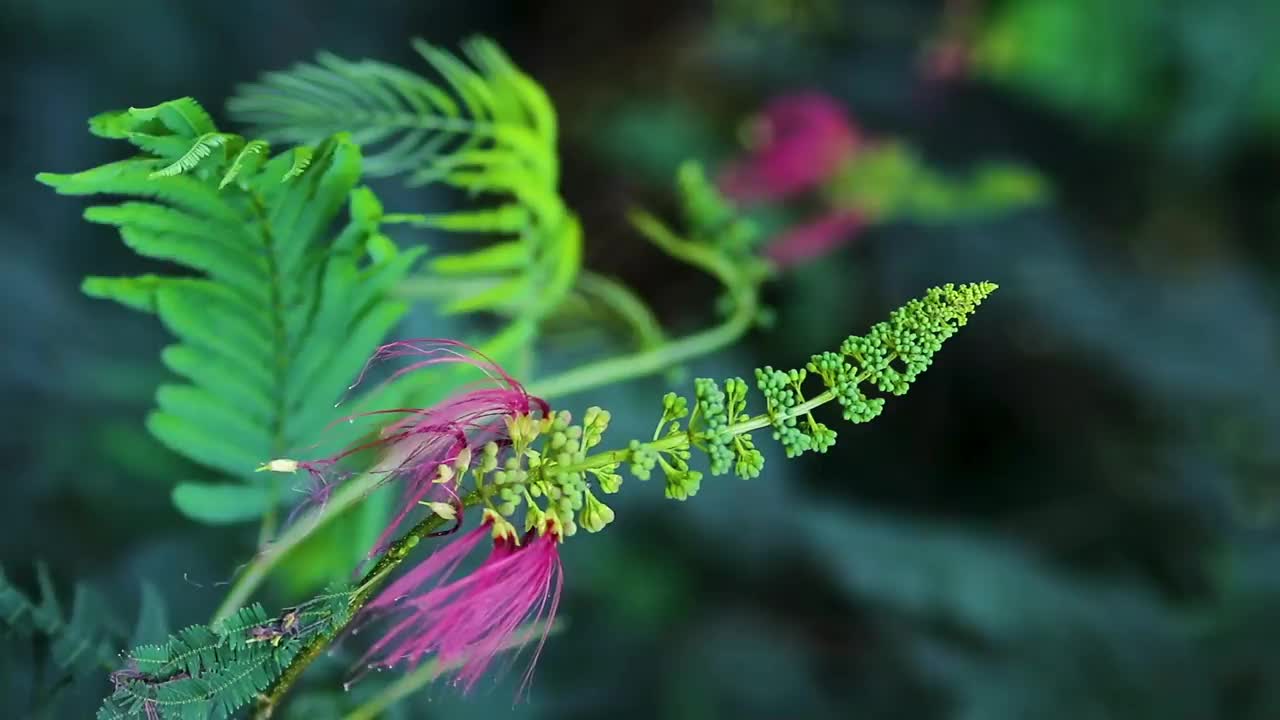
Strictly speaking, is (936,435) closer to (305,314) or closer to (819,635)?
(819,635)

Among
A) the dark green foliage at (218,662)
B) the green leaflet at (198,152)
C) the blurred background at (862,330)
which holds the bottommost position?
the dark green foliage at (218,662)

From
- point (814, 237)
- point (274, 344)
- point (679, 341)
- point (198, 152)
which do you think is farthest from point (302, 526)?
point (814, 237)

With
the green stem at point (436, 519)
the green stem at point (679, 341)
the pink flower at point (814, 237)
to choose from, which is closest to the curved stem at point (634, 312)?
the green stem at point (679, 341)

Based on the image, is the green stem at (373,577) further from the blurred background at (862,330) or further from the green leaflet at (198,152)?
the blurred background at (862,330)

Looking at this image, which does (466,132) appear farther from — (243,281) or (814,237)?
(814,237)

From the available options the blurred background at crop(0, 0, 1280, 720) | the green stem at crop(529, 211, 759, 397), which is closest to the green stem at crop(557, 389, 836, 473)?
the green stem at crop(529, 211, 759, 397)

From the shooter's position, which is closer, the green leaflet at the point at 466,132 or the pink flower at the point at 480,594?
the pink flower at the point at 480,594

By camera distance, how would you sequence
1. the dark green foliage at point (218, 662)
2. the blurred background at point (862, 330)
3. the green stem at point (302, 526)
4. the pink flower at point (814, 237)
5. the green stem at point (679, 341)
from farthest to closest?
the pink flower at point (814, 237) < the blurred background at point (862, 330) < the green stem at point (679, 341) < the green stem at point (302, 526) < the dark green foliage at point (218, 662)
